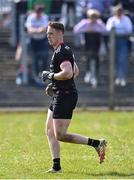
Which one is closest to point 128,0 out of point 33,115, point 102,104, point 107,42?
point 107,42

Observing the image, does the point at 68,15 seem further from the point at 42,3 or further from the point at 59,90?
the point at 59,90

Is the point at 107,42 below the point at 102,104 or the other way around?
the other way around

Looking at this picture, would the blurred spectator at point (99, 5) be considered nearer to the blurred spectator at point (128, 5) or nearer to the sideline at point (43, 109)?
the blurred spectator at point (128, 5)

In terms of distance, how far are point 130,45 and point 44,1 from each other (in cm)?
322

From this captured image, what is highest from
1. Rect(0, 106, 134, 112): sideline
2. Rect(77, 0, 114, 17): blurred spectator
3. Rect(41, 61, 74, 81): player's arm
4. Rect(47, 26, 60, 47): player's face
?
Rect(47, 26, 60, 47): player's face

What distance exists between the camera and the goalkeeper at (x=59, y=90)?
9961mm

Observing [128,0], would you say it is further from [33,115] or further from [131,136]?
[131,136]

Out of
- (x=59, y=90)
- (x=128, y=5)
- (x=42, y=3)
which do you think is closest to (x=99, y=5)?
(x=128, y=5)

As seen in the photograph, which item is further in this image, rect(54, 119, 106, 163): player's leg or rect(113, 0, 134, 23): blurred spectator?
rect(113, 0, 134, 23): blurred spectator

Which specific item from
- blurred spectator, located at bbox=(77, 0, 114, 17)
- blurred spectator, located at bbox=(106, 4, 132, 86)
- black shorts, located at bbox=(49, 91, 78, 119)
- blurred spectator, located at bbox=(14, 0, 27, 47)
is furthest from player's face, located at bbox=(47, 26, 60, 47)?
blurred spectator, located at bbox=(14, 0, 27, 47)

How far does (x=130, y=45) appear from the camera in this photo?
21.2m

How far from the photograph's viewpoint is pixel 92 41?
68.9ft

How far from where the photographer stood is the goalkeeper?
32.7 ft

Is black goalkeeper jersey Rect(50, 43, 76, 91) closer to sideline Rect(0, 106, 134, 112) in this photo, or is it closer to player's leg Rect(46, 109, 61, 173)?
player's leg Rect(46, 109, 61, 173)
